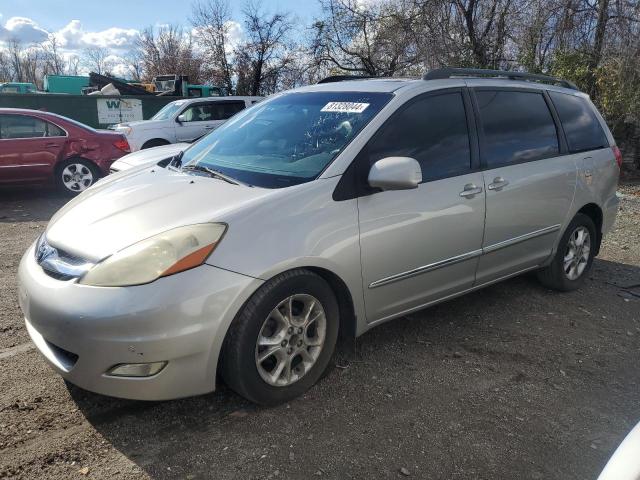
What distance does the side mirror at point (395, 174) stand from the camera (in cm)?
298

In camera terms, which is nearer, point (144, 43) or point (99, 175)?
point (99, 175)

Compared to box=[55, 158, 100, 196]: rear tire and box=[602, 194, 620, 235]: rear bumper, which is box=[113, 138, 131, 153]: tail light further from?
box=[602, 194, 620, 235]: rear bumper

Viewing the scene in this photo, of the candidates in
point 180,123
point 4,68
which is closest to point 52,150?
point 180,123

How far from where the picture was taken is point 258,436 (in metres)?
2.69

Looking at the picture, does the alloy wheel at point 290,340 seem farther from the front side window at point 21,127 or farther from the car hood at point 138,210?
the front side window at point 21,127

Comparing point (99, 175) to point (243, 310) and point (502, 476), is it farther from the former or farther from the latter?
point (502, 476)

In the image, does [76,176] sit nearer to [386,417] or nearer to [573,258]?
[573,258]

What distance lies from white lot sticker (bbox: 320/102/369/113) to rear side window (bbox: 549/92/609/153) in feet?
6.58

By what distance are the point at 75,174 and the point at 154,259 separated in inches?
287

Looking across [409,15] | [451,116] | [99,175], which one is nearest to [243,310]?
[451,116]

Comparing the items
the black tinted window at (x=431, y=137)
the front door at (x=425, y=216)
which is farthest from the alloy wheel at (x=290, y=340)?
the black tinted window at (x=431, y=137)

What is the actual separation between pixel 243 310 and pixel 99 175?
7458mm

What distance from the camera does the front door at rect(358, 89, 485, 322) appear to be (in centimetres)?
317

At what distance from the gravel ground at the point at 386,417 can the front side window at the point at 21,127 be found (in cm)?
537
